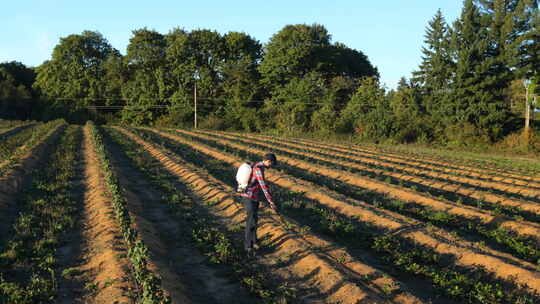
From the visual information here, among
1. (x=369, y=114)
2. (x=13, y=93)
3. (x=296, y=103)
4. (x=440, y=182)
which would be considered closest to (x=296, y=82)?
(x=296, y=103)

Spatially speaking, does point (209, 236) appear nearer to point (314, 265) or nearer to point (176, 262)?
point (176, 262)

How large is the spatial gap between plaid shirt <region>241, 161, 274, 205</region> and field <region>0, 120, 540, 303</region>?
1.24m

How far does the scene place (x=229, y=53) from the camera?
68.3m

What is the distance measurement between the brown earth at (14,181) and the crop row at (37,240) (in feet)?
0.69

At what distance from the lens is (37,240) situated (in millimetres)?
8953

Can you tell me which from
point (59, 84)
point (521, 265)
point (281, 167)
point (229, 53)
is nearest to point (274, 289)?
point (521, 265)

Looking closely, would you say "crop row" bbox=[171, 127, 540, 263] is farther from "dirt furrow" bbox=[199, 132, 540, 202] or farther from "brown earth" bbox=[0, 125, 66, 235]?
"brown earth" bbox=[0, 125, 66, 235]

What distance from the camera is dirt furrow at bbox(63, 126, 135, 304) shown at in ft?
21.4

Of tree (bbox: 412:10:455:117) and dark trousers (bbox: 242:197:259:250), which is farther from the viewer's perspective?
tree (bbox: 412:10:455:117)

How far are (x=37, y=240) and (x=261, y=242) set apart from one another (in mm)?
4835

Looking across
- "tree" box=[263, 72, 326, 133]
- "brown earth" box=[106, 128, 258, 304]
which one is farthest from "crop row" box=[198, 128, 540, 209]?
"tree" box=[263, 72, 326, 133]

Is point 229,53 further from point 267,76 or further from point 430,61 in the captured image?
point 430,61

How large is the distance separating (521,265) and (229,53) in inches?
2525

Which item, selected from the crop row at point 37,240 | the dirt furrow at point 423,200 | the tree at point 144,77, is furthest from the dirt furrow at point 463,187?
the tree at point 144,77
